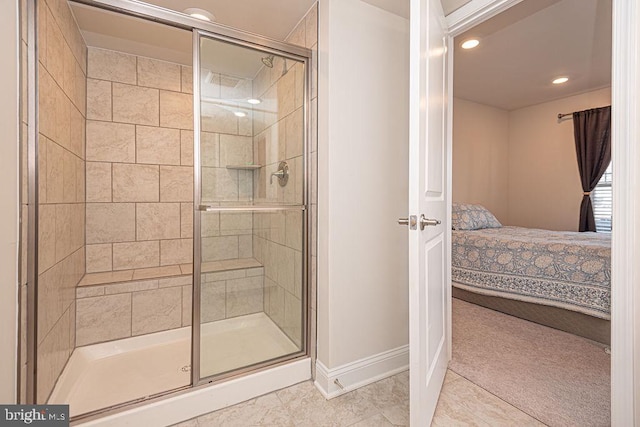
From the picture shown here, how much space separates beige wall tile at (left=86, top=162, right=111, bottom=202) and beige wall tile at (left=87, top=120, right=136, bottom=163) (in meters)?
0.06

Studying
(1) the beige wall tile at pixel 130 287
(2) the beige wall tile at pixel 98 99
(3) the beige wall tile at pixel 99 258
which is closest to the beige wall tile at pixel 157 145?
(2) the beige wall tile at pixel 98 99

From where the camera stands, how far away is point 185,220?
279cm

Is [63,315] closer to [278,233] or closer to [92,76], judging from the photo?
[278,233]

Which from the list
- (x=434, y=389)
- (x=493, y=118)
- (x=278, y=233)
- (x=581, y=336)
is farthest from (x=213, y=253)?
(x=493, y=118)

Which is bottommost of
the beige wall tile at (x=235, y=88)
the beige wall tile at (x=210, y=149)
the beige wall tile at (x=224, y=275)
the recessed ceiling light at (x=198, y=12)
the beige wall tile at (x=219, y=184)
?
the beige wall tile at (x=224, y=275)

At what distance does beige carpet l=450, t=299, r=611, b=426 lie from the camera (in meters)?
1.55

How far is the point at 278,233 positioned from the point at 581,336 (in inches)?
98.3

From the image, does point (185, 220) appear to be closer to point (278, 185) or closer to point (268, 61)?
point (278, 185)

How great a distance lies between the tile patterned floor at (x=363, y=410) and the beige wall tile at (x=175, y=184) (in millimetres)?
1837

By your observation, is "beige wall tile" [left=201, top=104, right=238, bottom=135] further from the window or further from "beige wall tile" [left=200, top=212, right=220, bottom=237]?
the window

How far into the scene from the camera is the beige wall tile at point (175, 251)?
2699 millimetres

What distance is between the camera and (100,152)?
8.02 ft

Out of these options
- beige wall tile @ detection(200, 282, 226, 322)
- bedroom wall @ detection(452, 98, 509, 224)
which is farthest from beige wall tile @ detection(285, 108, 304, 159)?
bedroom wall @ detection(452, 98, 509, 224)

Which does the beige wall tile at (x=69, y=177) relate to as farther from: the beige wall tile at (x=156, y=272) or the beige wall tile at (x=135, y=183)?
the beige wall tile at (x=156, y=272)
